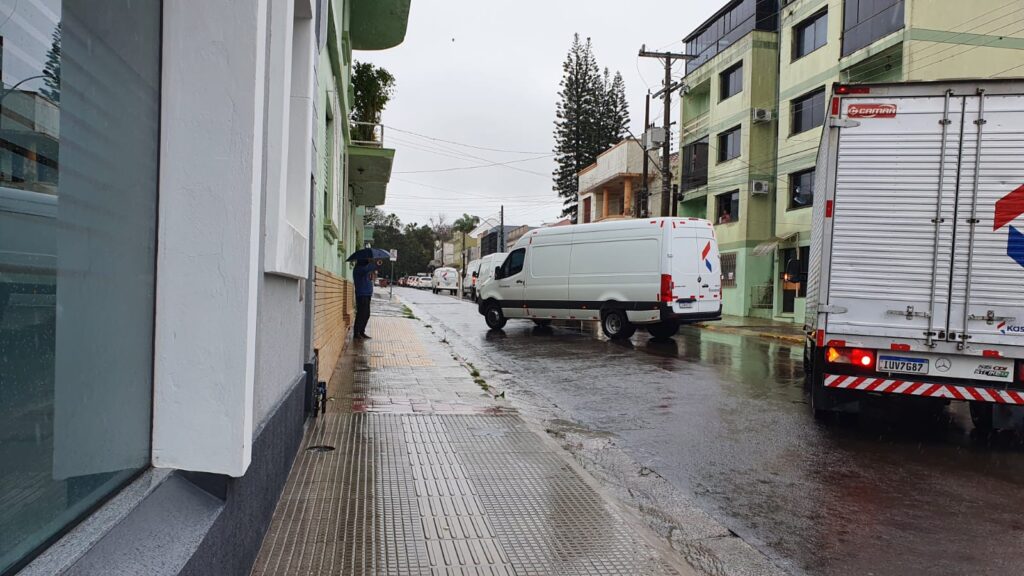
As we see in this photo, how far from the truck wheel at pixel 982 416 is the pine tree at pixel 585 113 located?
49116 mm

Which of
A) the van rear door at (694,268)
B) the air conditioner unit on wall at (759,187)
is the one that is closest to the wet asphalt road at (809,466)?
the van rear door at (694,268)

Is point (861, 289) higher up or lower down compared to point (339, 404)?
higher up

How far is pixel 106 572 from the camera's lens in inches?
77.9

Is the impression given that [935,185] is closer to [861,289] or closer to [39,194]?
[861,289]

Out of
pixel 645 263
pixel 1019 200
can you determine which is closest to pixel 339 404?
pixel 1019 200

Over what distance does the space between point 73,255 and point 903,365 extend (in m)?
6.97

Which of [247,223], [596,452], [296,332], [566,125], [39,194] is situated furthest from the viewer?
[566,125]

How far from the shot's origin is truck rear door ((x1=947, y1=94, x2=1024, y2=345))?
21.7 ft

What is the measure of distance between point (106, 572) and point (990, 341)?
23.4 feet

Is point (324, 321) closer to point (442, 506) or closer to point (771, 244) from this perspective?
point (442, 506)

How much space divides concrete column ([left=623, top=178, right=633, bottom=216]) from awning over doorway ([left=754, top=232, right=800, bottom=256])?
39.9ft

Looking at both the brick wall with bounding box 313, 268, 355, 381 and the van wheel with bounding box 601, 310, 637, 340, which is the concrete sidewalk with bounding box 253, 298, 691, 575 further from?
the van wheel with bounding box 601, 310, 637, 340

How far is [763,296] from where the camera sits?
1147 inches

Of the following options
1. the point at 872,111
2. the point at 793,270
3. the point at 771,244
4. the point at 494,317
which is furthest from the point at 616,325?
the point at 771,244
